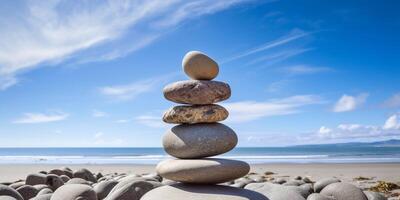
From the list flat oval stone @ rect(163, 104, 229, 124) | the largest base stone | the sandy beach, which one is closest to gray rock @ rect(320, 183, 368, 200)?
the largest base stone

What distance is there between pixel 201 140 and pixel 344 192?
127 inches

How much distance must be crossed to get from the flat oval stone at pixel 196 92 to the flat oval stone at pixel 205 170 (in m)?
0.77

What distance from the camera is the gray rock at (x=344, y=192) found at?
23.1 feet

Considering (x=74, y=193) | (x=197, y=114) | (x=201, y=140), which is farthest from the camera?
(x=74, y=193)

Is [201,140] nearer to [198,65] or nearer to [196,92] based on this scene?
[196,92]

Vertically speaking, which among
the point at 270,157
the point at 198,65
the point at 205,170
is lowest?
the point at 205,170

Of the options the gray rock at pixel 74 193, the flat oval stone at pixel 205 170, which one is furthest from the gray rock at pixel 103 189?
the flat oval stone at pixel 205 170

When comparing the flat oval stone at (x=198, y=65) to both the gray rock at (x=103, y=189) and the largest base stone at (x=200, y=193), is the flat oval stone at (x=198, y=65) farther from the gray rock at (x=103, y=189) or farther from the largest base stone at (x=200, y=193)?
the gray rock at (x=103, y=189)

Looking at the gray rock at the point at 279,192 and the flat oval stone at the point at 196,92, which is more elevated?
the flat oval stone at the point at 196,92

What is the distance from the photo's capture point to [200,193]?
5.17 metres

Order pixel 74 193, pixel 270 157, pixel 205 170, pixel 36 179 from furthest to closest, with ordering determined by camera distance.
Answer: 1. pixel 270 157
2. pixel 36 179
3. pixel 74 193
4. pixel 205 170

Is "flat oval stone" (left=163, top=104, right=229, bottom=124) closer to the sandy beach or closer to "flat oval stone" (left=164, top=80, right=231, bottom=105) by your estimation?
"flat oval stone" (left=164, top=80, right=231, bottom=105)

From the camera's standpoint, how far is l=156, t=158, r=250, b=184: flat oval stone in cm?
516

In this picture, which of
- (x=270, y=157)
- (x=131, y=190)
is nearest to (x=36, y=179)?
(x=131, y=190)
